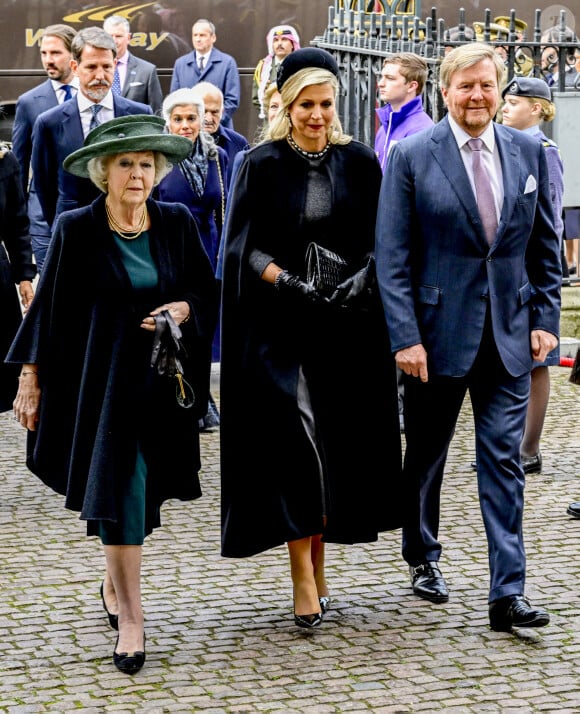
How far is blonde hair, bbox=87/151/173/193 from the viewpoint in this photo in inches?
208

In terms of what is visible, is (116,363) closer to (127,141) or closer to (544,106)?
(127,141)

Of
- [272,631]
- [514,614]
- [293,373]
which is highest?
[293,373]

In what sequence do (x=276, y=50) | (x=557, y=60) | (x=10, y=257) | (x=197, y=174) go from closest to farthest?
(x=10, y=257), (x=197, y=174), (x=557, y=60), (x=276, y=50)

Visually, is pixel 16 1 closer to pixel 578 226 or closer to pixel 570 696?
pixel 578 226

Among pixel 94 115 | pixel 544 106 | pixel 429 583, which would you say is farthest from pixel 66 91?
pixel 429 583

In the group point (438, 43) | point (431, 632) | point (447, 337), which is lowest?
point (431, 632)

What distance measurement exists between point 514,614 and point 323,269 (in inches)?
54.1

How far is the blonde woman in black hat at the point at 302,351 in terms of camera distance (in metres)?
5.54

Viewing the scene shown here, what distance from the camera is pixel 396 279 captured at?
552 centimetres

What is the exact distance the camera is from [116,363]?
17.1 feet

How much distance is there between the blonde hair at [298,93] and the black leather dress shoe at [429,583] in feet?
5.35

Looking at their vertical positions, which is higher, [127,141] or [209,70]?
[127,141]

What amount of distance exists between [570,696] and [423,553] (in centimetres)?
114

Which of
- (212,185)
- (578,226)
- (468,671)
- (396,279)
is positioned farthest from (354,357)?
(578,226)
